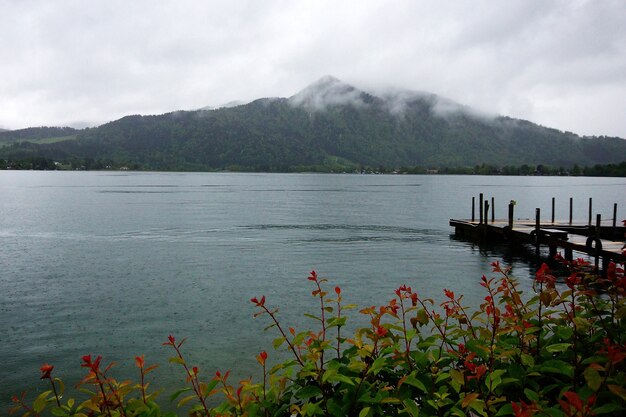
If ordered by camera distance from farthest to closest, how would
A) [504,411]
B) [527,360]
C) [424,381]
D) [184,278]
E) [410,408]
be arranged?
1. [184,278]
2. [424,381]
3. [527,360]
4. [410,408]
5. [504,411]

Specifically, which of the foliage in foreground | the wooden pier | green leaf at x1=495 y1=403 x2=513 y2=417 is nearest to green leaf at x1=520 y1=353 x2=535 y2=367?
the foliage in foreground

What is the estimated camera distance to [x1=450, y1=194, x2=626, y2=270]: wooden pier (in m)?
26.0

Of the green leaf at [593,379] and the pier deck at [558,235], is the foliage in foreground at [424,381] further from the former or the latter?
the pier deck at [558,235]

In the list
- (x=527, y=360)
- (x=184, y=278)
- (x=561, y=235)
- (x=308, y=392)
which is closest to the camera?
(x=308, y=392)

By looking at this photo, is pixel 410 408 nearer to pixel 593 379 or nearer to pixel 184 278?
pixel 593 379

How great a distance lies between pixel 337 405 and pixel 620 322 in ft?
10.6

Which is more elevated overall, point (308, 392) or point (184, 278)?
point (308, 392)

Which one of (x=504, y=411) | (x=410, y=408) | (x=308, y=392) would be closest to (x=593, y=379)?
(x=504, y=411)

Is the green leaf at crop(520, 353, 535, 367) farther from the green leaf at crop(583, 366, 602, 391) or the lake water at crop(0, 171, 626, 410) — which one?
the lake water at crop(0, 171, 626, 410)

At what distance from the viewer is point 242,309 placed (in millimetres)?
20188

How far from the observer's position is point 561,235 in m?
30.5

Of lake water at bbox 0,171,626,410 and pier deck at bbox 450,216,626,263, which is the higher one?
pier deck at bbox 450,216,626,263

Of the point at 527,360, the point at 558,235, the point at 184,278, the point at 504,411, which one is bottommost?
the point at 184,278

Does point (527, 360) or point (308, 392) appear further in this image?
point (527, 360)
